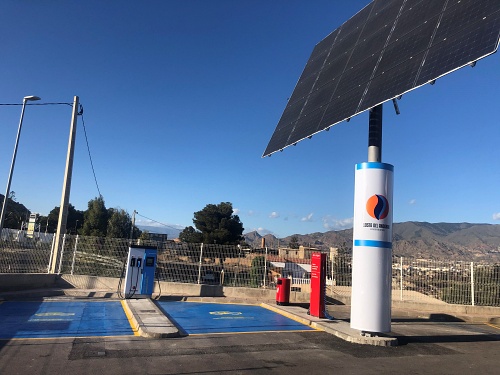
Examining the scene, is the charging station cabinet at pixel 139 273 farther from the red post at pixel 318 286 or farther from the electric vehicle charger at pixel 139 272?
the red post at pixel 318 286

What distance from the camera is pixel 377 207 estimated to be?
919 centimetres

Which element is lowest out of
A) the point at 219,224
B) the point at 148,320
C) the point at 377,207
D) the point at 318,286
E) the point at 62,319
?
the point at 62,319

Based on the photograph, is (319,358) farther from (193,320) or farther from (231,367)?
(193,320)

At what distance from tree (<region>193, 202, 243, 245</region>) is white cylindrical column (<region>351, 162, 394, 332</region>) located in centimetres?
3825

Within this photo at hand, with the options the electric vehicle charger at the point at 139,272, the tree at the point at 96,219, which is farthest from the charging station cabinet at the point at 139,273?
the tree at the point at 96,219

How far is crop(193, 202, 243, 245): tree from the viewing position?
4725 centimetres

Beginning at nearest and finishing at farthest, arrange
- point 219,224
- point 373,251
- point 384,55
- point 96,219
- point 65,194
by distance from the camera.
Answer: point 373,251
point 384,55
point 65,194
point 96,219
point 219,224

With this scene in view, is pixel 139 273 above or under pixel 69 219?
under

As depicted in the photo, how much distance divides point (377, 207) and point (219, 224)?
4063 centimetres

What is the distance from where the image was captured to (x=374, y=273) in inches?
355

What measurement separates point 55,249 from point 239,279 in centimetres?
750

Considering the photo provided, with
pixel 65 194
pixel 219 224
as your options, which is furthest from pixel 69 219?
pixel 65 194

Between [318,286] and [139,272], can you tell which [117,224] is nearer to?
[139,272]

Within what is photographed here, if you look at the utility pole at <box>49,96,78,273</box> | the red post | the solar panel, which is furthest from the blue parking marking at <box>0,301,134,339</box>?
the solar panel
